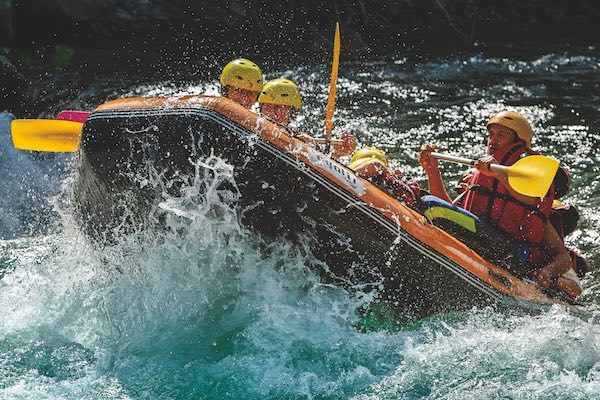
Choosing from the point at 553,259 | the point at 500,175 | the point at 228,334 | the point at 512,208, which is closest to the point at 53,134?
the point at 228,334

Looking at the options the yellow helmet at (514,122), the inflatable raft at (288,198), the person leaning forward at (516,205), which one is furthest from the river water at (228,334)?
the yellow helmet at (514,122)

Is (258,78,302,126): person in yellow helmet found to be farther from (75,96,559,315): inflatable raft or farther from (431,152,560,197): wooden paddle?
(431,152,560,197): wooden paddle

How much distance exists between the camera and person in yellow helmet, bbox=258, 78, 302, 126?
6156 mm

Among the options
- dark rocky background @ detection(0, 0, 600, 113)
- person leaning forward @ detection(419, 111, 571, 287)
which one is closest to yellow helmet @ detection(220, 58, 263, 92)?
person leaning forward @ detection(419, 111, 571, 287)

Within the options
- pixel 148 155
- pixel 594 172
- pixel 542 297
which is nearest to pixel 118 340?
pixel 148 155

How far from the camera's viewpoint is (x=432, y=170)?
554 centimetres

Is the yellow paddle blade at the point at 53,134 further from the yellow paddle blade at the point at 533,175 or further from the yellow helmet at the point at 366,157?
the yellow paddle blade at the point at 533,175

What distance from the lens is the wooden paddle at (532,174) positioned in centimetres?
471

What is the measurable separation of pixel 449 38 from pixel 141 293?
35.2ft

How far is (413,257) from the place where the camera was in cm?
466

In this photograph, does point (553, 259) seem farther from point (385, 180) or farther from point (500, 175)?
point (385, 180)

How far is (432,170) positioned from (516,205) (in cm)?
68

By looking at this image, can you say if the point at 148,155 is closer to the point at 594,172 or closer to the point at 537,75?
the point at 594,172

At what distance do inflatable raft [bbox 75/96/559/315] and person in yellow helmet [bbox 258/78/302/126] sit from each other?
1.71 m
